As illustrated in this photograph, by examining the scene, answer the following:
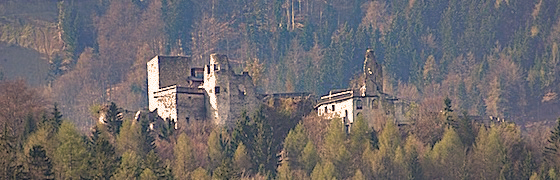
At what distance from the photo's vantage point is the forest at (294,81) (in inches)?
4611

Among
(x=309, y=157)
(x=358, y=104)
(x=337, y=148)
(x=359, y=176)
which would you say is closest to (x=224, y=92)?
(x=309, y=157)

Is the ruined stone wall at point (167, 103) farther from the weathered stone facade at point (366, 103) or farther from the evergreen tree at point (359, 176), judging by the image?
the evergreen tree at point (359, 176)

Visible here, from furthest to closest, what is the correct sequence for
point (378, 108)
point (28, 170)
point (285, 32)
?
point (285, 32) → point (378, 108) → point (28, 170)

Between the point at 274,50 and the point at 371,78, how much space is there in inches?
2997

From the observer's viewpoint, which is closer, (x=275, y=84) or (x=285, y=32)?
(x=275, y=84)

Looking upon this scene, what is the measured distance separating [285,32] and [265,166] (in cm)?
7921

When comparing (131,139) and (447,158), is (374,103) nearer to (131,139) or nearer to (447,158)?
(447,158)

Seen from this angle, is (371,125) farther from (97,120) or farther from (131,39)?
(131,39)

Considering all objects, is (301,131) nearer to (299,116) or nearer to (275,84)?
(299,116)

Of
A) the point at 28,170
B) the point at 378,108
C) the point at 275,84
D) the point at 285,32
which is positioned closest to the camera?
the point at 28,170

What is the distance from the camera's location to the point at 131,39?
187m

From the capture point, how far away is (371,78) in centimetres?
11794

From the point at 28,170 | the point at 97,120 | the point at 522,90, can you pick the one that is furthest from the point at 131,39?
the point at 28,170

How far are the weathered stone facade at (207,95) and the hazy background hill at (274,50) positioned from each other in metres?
51.9
